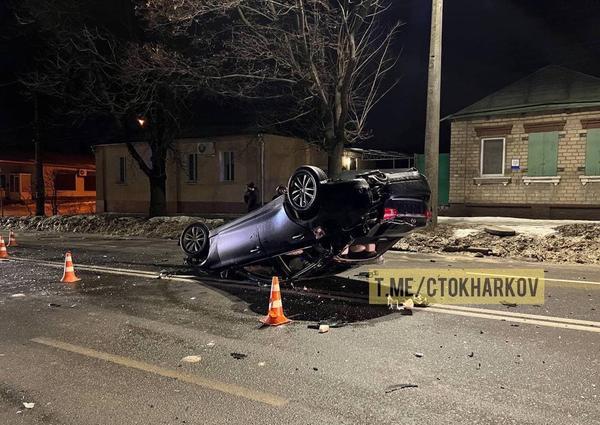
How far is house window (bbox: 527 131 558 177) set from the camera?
16.6m

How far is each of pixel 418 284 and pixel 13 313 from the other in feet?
18.4

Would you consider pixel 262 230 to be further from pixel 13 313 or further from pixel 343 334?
pixel 13 313

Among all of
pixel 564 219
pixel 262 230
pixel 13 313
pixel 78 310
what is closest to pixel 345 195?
pixel 262 230

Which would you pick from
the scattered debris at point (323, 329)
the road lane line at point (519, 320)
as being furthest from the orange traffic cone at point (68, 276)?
the road lane line at point (519, 320)

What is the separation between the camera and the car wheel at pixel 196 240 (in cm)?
830

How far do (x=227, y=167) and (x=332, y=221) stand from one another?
19.4 m

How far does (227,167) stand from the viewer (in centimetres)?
2503

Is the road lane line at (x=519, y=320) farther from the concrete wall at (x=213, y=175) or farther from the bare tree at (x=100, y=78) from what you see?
the concrete wall at (x=213, y=175)

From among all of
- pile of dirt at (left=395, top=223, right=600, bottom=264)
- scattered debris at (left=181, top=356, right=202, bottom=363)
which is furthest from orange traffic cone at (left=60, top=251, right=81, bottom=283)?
pile of dirt at (left=395, top=223, right=600, bottom=264)

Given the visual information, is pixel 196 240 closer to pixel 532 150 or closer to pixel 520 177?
pixel 520 177

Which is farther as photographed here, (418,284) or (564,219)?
(564,219)

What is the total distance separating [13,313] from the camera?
6395 millimetres

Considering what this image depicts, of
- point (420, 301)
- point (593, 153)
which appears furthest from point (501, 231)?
point (420, 301)

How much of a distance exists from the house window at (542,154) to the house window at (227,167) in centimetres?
1356
